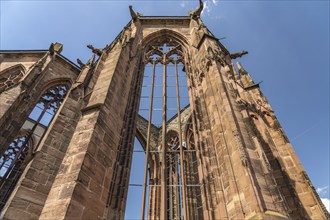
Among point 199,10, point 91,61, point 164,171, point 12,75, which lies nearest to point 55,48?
point 12,75

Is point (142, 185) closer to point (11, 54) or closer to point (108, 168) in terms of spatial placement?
point (108, 168)

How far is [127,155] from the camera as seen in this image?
5.75 m

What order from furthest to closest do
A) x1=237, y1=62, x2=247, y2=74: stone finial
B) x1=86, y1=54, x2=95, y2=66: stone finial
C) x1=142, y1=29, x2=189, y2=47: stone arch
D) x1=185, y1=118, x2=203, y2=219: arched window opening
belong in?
x1=237, y1=62, x2=247, y2=74: stone finial → x1=142, y1=29, x2=189, y2=47: stone arch → x1=86, y1=54, x2=95, y2=66: stone finial → x1=185, y1=118, x2=203, y2=219: arched window opening

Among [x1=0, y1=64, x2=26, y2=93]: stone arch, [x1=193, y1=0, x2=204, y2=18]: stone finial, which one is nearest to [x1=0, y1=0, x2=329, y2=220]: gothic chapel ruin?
[x1=193, y1=0, x2=204, y2=18]: stone finial

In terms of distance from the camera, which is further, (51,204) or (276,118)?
(276,118)

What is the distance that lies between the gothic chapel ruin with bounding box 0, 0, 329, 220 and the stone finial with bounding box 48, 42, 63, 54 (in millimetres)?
2683

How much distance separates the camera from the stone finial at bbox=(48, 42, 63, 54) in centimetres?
1216

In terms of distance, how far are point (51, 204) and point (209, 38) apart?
23.6 feet

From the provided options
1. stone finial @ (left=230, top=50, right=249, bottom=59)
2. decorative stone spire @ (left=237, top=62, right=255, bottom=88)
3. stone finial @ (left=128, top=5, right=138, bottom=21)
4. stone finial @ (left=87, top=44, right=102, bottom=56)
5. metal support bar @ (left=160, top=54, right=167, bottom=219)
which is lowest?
metal support bar @ (left=160, top=54, right=167, bottom=219)

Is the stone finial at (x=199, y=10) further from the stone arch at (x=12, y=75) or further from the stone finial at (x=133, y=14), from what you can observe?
the stone arch at (x=12, y=75)

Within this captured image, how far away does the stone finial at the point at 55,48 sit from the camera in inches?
479

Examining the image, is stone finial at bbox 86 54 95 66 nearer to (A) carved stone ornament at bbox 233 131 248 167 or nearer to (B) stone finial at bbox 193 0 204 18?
(B) stone finial at bbox 193 0 204 18

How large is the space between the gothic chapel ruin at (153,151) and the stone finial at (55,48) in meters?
2.68

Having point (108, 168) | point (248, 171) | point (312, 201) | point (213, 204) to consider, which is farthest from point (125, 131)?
point (312, 201)
